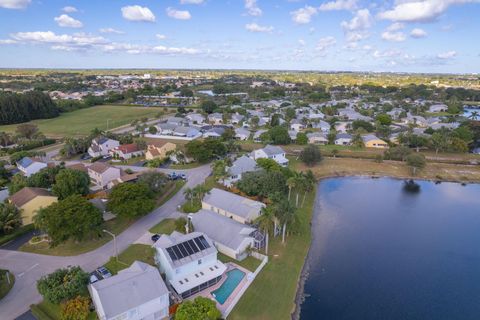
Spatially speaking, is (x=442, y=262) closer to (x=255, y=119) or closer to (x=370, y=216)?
(x=370, y=216)

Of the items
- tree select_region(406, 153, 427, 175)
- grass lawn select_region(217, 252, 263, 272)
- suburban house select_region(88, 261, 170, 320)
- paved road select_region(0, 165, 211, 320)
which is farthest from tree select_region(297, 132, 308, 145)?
suburban house select_region(88, 261, 170, 320)

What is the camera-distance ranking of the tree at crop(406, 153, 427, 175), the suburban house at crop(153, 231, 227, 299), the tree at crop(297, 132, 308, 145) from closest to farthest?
the suburban house at crop(153, 231, 227, 299)
the tree at crop(406, 153, 427, 175)
the tree at crop(297, 132, 308, 145)

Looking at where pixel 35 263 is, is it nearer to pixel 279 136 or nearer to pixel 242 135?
pixel 279 136

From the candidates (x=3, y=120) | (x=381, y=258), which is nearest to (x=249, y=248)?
(x=381, y=258)

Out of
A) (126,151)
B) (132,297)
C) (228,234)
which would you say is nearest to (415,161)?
(228,234)

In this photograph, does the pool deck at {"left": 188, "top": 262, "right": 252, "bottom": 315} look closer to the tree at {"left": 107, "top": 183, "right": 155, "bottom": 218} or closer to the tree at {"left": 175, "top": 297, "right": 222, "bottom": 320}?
the tree at {"left": 175, "top": 297, "right": 222, "bottom": 320}

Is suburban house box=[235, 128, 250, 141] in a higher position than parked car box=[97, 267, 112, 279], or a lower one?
lower
